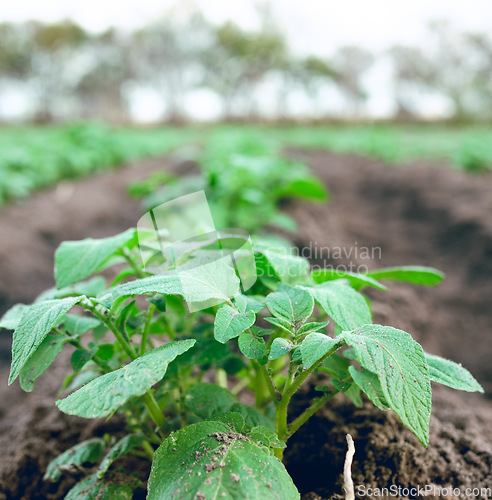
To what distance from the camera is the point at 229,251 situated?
1146 millimetres

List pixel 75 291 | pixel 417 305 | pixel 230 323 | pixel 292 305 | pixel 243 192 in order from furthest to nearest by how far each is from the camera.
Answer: pixel 243 192 < pixel 417 305 < pixel 75 291 < pixel 292 305 < pixel 230 323

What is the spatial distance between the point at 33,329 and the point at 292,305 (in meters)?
0.50

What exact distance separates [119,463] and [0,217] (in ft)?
10.9

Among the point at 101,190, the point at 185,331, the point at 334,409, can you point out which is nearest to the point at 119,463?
the point at 185,331

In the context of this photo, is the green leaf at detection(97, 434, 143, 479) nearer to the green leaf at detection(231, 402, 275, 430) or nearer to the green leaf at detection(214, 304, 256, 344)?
the green leaf at detection(231, 402, 275, 430)

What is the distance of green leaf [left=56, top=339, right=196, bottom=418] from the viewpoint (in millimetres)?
643

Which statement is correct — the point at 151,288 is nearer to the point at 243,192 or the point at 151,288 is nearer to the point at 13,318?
the point at 13,318

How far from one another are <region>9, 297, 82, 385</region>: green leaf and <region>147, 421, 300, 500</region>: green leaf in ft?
0.96

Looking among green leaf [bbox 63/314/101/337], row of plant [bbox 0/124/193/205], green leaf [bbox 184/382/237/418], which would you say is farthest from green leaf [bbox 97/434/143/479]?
row of plant [bbox 0/124/193/205]

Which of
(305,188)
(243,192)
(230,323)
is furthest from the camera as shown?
(305,188)

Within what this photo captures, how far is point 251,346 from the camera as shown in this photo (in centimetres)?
81

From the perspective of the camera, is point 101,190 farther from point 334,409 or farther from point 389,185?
point 334,409

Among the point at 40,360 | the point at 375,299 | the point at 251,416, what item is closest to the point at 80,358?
the point at 40,360

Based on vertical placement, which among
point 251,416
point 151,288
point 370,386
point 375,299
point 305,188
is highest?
point 151,288
